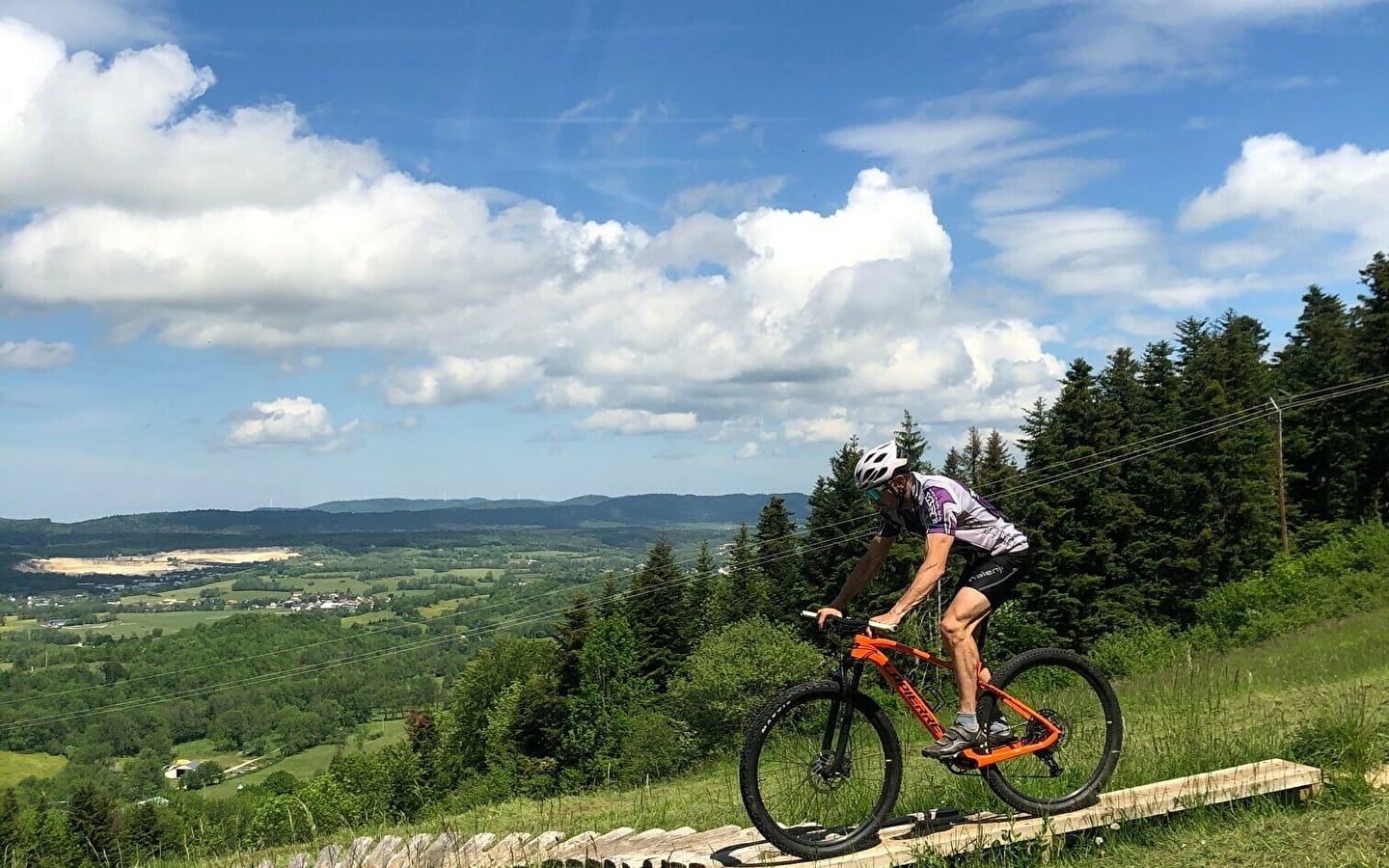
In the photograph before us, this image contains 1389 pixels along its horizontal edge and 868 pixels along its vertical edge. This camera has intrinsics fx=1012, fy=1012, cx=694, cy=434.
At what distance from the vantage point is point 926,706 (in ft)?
20.3

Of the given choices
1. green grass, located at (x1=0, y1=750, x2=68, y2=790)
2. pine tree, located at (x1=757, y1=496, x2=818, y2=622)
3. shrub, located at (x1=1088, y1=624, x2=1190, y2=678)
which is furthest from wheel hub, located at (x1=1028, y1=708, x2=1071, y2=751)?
green grass, located at (x1=0, y1=750, x2=68, y2=790)

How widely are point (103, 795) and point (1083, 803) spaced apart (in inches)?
2365

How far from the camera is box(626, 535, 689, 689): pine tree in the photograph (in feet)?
204

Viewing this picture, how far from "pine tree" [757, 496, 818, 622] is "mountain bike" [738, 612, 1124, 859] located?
45.3 m

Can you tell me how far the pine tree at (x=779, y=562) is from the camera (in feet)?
176

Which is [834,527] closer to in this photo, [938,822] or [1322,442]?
[1322,442]

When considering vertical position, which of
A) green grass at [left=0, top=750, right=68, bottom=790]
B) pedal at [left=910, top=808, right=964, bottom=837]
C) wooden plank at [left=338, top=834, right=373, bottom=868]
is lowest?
green grass at [left=0, top=750, right=68, bottom=790]

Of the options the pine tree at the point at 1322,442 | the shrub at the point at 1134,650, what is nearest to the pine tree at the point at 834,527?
the shrub at the point at 1134,650

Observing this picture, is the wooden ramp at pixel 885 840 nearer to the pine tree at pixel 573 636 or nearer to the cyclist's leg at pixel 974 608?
the cyclist's leg at pixel 974 608

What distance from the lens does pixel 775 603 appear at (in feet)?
191

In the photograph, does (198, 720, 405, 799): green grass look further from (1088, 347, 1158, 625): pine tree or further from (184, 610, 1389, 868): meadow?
(184, 610, 1389, 868): meadow

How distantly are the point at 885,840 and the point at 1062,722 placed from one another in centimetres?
165

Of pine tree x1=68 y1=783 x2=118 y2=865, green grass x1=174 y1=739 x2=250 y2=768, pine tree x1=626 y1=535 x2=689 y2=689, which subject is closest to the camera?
pine tree x1=68 y1=783 x2=118 y2=865

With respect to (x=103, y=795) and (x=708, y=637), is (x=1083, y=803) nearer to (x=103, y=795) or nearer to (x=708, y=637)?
(x=708, y=637)
